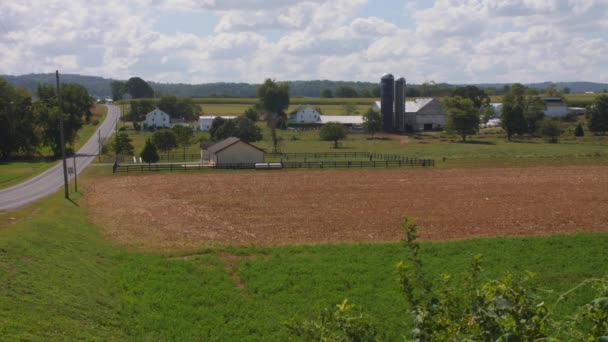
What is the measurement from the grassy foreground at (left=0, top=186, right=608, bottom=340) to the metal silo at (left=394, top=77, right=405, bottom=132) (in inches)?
3446

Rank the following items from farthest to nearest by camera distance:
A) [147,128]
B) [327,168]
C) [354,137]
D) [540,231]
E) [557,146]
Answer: [147,128] < [354,137] < [557,146] < [327,168] < [540,231]

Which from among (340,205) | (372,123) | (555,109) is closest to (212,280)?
(340,205)

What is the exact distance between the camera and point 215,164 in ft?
196

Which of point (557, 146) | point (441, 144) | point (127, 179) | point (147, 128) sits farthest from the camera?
point (147, 128)

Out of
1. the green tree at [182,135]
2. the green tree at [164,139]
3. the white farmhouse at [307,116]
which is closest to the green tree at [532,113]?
the white farmhouse at [307,116]

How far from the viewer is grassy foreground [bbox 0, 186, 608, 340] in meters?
15.8

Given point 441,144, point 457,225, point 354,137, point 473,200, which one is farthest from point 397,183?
point 354,137

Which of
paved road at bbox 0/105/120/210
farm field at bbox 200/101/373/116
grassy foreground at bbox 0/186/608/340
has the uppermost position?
farm field at bbox 200/101/373/116

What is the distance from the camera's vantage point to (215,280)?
2069 cm

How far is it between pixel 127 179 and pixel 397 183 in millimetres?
21614

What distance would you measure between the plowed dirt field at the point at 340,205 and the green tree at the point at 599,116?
5174 centimetres

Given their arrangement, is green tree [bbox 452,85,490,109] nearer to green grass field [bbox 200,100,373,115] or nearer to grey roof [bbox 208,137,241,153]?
green grass field [bbox 200,100,373,115]

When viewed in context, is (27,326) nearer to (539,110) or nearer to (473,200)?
(473,200)

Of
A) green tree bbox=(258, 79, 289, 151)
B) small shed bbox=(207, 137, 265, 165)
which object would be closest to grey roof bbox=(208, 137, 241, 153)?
small shed bbox=(207, 137, 265, 165)
